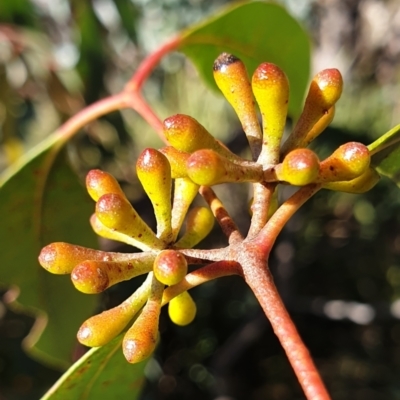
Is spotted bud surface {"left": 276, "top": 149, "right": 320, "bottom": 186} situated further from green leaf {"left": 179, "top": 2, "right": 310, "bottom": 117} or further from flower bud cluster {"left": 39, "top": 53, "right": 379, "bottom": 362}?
green leaf {"left": 179, "top": 2, "right": 310, "bottom": 117}

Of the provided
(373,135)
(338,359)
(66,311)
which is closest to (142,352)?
(66,311)

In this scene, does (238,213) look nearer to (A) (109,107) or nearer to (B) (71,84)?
(B) (71,84)

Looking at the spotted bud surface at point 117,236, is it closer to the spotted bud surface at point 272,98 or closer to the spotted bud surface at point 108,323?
the spotted bud surface at point 108,323

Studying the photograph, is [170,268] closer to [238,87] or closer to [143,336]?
[143,336]

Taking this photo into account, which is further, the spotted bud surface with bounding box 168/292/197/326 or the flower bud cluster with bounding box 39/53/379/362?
the spotted bud surface with bounding box 168/292/197/326

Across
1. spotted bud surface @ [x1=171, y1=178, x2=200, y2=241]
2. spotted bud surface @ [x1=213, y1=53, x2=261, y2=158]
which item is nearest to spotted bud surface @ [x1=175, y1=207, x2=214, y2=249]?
spotted bud surface @ [x1=171, y1=178, x2=200, y2=241]

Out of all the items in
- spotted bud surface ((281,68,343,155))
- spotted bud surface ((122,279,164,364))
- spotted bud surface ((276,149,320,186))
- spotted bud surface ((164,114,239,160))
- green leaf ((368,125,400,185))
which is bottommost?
spotted bud surface ((122,279,164,364))

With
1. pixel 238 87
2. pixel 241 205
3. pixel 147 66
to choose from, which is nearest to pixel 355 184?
pixel 238 87
